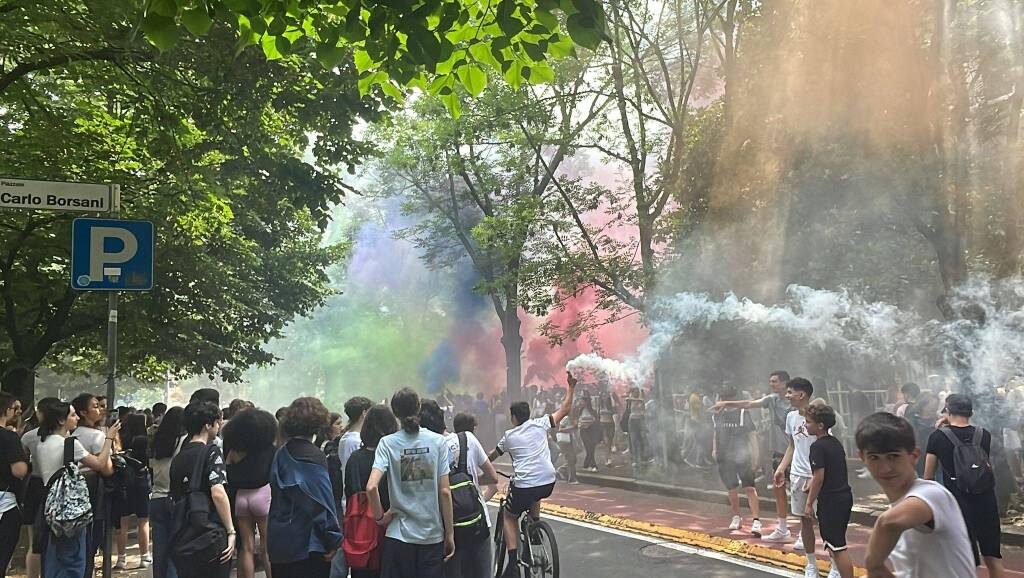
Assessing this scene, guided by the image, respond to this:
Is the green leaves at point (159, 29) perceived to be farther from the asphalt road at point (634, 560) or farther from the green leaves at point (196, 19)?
the asphalt road at point (634, 560)

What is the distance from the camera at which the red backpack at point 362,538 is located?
4.86m

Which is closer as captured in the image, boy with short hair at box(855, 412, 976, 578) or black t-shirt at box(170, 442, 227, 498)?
boy with short hair at box(855, 412, 976, 578)

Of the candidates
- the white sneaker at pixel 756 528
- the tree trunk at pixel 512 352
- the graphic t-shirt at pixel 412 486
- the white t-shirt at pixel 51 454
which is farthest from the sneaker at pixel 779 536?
the tree trunk at pixel 512 352

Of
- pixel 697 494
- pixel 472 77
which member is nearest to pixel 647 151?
pixel 697 494

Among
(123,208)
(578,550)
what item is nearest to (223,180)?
(123,208)

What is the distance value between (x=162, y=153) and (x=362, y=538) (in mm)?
5833

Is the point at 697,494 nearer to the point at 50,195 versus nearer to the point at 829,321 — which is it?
the point at 829,321

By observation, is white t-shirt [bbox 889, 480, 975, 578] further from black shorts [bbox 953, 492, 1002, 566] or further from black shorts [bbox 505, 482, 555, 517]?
black shorts [bbox 505, 482, 555, 517]

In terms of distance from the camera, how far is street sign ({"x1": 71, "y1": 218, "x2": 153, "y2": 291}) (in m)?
5.14

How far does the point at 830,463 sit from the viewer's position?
20.3 feet

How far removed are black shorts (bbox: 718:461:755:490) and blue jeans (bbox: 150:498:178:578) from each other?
6.64 meters

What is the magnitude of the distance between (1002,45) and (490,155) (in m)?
11.8

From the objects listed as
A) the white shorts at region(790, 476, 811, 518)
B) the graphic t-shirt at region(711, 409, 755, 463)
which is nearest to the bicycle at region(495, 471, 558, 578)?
the white shorts at region(790, 476, 811, 518)

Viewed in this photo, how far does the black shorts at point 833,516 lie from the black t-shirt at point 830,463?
0.05 m
